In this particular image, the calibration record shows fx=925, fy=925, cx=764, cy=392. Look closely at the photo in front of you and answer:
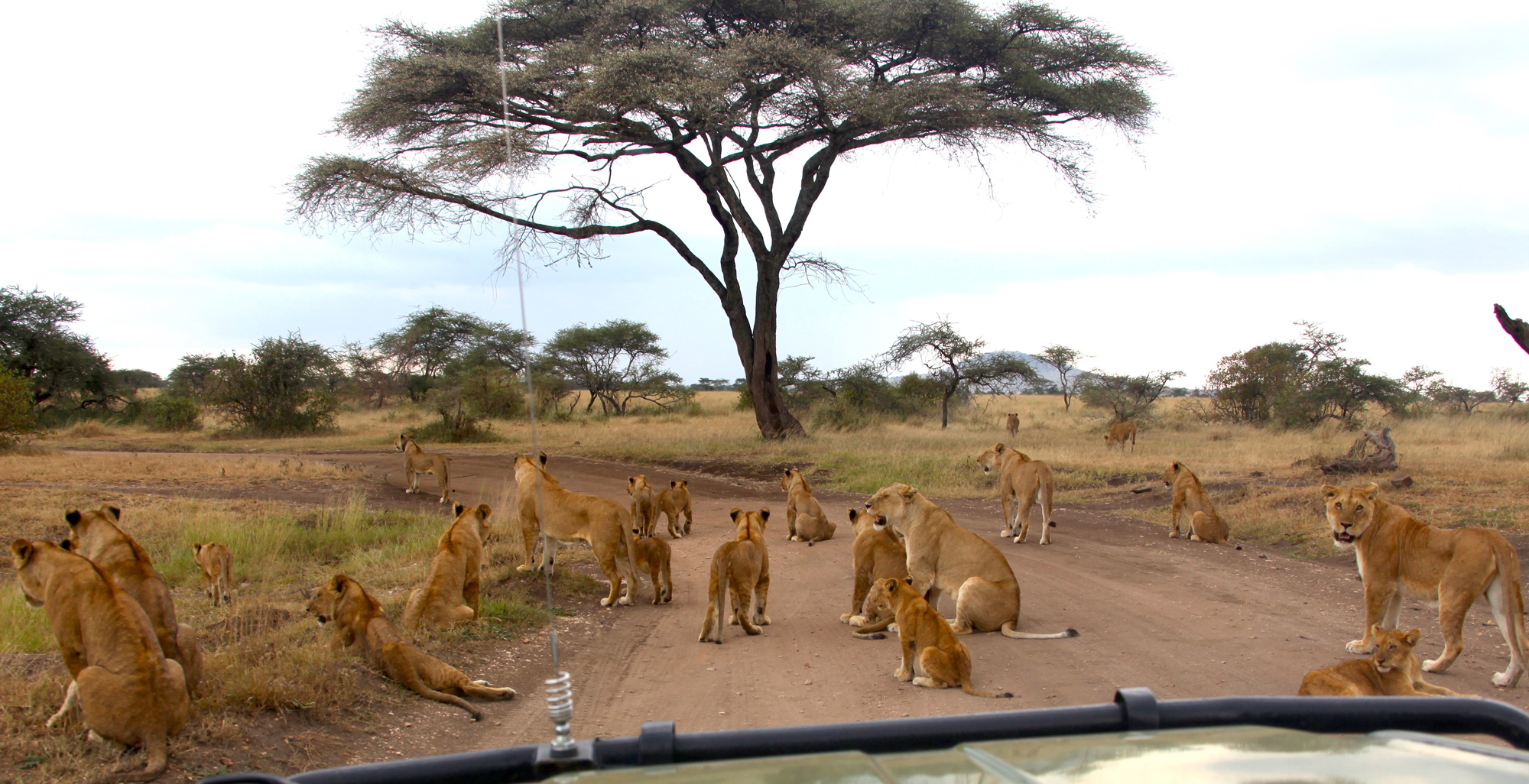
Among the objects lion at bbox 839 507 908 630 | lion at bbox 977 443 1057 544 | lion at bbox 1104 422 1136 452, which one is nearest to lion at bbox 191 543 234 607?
lion at bbox 839 507 908 630

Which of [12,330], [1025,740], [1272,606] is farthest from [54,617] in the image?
[12,330]

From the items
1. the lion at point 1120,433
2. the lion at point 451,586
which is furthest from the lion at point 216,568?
the lion at point 1120,433

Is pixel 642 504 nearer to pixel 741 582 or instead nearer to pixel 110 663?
pixel 741 582

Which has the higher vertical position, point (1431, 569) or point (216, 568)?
point (1431, 569)

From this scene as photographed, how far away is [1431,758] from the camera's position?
1492 mm

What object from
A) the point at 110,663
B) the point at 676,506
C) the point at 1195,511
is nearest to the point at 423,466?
the point at 676,506

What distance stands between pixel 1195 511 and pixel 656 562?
7.15 meters

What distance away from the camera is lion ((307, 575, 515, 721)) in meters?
5.56

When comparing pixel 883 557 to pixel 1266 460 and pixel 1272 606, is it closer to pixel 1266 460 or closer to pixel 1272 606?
pixel 1272 606

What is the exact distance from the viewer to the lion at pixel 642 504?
37.7 ft

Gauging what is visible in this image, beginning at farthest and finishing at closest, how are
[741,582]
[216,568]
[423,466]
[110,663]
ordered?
[423,466] → [216,568] → [741,582] → [110,663]

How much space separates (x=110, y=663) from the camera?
4129 mm

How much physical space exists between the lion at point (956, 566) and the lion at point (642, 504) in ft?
13.4

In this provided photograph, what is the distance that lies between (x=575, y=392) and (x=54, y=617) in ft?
159
